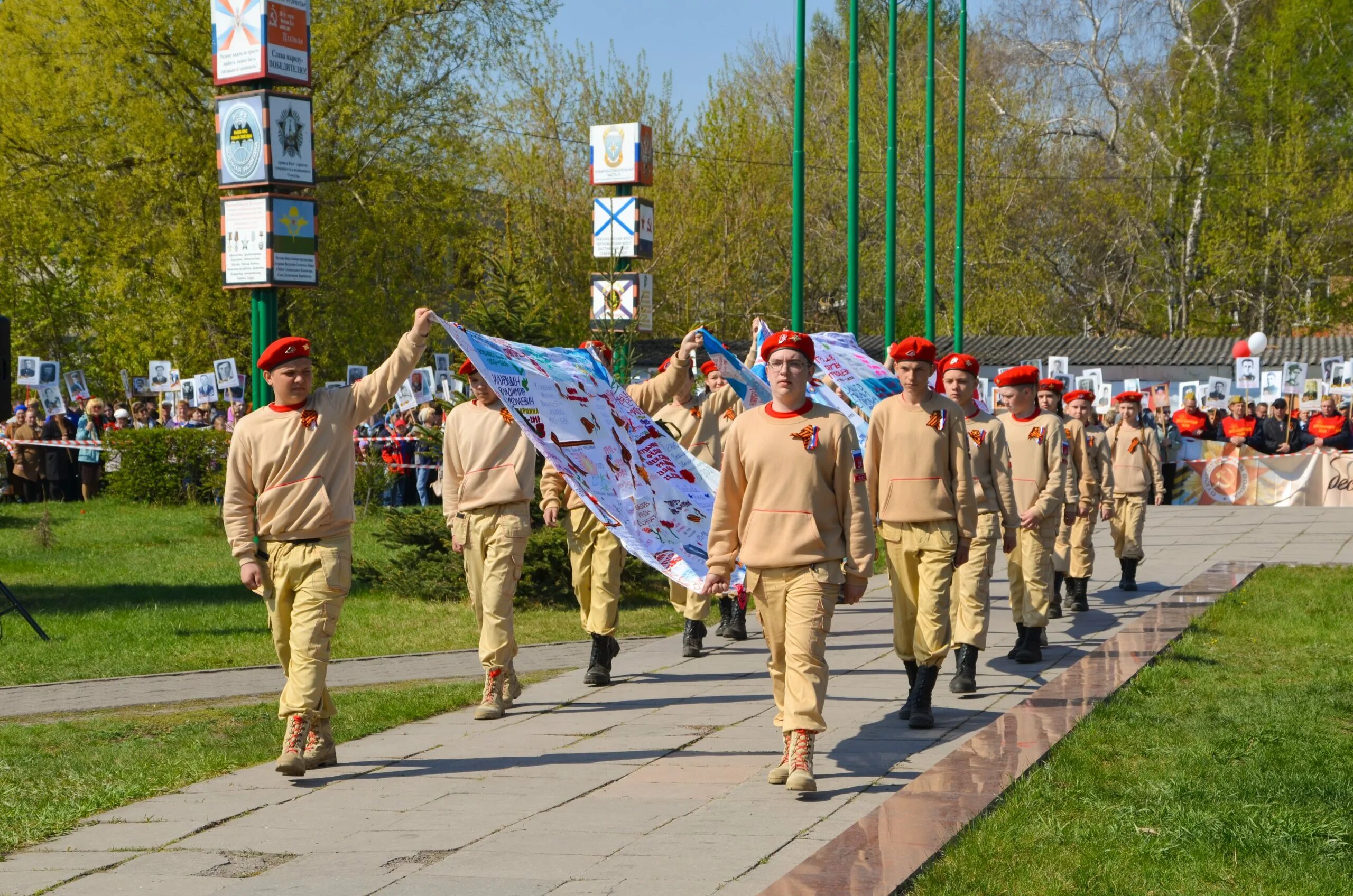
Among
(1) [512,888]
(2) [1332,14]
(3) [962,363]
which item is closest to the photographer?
(1) [512,888]

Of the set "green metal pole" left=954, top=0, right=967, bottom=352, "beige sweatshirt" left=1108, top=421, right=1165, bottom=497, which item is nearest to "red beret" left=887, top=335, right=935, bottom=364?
"beige sweatshirt" left=1108, top=421, right=1165, bottom=497

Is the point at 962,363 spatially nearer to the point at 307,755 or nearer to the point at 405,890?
the point at 307,755

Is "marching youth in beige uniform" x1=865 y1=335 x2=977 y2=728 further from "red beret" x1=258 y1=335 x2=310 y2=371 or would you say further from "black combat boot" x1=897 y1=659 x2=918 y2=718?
"red beret" x1=258 y1=335 x2=310 y2=371

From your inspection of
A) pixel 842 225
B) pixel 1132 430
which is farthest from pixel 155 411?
pixel 842 225

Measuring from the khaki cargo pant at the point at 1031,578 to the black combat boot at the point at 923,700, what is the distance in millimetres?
2152

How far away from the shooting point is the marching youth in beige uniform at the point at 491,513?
8383 mm

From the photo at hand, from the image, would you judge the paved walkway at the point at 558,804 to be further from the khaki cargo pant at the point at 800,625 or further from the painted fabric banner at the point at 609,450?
the painted fabric banner at the point at 609,450

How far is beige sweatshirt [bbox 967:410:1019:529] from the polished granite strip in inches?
41.5

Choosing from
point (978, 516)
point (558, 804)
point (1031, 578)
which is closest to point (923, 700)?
point (978, 516)

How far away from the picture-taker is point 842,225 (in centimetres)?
5262

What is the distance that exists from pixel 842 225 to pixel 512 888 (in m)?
48.6

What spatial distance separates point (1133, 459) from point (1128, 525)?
70 centimetres

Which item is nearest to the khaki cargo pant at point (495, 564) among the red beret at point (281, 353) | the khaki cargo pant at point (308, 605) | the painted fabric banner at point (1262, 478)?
the khaki cargo pant at point (308, 605)

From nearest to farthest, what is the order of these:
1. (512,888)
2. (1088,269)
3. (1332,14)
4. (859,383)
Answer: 1. (512,888)
2. (859,383)
3. (1332,14)
4. (1088,269)
